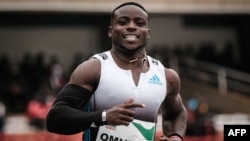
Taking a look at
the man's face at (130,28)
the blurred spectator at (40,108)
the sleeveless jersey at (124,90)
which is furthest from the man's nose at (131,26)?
the blurred spectator at (40,108)

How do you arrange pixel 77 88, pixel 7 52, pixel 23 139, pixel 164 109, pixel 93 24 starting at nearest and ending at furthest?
pixel 77 88
pixel 164 109
pixel 23 139
pixel 7 52
pixel 93 24

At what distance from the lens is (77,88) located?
419 centimetres

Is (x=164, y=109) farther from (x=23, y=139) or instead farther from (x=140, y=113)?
(x=23, y=139)

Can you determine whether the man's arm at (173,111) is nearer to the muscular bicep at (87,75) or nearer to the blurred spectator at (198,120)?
the muscular bicep at (87,75)

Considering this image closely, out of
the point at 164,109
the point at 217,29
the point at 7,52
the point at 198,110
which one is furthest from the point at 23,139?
the point at 217,29

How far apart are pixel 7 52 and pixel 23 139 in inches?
475

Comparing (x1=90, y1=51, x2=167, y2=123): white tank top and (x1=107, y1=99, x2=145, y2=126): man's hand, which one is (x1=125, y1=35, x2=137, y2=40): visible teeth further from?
(x1=107, y1=99, x2=145, y2=126): man's hand

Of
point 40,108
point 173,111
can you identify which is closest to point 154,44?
point 40,108

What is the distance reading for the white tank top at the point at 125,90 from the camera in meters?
4.28

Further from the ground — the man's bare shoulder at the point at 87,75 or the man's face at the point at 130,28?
the man's face at the point at 130,28

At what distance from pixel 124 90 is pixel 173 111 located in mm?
682

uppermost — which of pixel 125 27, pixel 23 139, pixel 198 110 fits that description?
pixel 198 110

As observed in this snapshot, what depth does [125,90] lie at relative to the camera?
4.30 meters

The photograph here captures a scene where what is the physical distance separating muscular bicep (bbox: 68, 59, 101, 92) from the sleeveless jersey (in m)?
0.04
